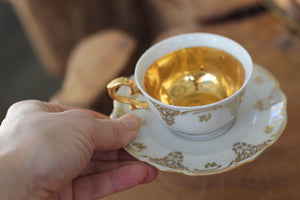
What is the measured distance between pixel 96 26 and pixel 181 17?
398 mm

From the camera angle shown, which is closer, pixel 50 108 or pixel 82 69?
pixel 50 108

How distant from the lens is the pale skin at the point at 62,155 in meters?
0.46

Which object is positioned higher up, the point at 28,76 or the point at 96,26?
the point at 96,26

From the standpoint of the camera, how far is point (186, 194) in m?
0.57

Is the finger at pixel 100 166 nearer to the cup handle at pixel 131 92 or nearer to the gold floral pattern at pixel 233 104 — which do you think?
the cup handle at pixel 131 92

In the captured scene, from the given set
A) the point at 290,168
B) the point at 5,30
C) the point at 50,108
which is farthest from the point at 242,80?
the point at 5,30

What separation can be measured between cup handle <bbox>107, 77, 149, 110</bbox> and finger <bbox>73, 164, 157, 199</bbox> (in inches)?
4.2

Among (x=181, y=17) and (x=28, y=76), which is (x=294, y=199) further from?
(x=28, y=76)

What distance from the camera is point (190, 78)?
619 millimetres

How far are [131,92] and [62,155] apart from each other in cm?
16

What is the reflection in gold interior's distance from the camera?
1.92 feet

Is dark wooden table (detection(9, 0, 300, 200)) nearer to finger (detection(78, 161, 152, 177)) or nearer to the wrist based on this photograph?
finger (detection(78, 161, 152, 177))

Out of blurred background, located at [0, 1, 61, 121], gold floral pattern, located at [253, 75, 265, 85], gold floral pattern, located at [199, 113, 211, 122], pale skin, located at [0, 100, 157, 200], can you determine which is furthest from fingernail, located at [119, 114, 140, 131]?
blurred background, located at [0, 1, 61, 121]

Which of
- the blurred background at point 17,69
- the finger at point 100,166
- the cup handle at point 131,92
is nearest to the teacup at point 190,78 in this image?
the cup handle at point 131,92
